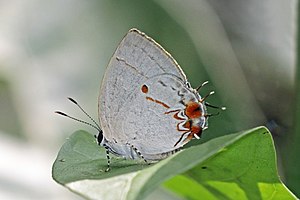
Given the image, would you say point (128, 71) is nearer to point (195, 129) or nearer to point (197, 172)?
point (195, 129)

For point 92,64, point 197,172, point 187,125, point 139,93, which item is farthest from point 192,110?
point 92,64

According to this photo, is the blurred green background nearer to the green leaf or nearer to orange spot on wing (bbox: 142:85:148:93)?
orange spot on wing (bbox: 142:85:148:93)

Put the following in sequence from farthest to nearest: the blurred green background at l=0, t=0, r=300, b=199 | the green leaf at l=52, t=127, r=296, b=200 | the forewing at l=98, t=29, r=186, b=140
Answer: the blurred green background at l=0, t=0, r=300, b=199 → the forewing at l=98, t=29, r=186, b=140 → the green leaf at l=52, t=127, r=296, b=200

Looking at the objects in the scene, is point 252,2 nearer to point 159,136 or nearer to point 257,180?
point 159,136

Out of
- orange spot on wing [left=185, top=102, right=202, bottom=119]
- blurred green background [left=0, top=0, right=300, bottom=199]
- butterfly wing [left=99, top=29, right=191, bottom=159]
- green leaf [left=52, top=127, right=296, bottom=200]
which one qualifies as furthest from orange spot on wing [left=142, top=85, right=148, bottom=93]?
blurred green background [left=0, top=0, right=300, bottom=199]

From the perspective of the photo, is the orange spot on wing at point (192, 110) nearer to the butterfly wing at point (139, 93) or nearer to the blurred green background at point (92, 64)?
the butterfly wing at point (139, 93)

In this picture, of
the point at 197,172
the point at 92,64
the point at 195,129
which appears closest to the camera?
the point at 197,172

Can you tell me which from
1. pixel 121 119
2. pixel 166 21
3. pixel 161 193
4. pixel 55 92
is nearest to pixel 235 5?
pixel 166 21
